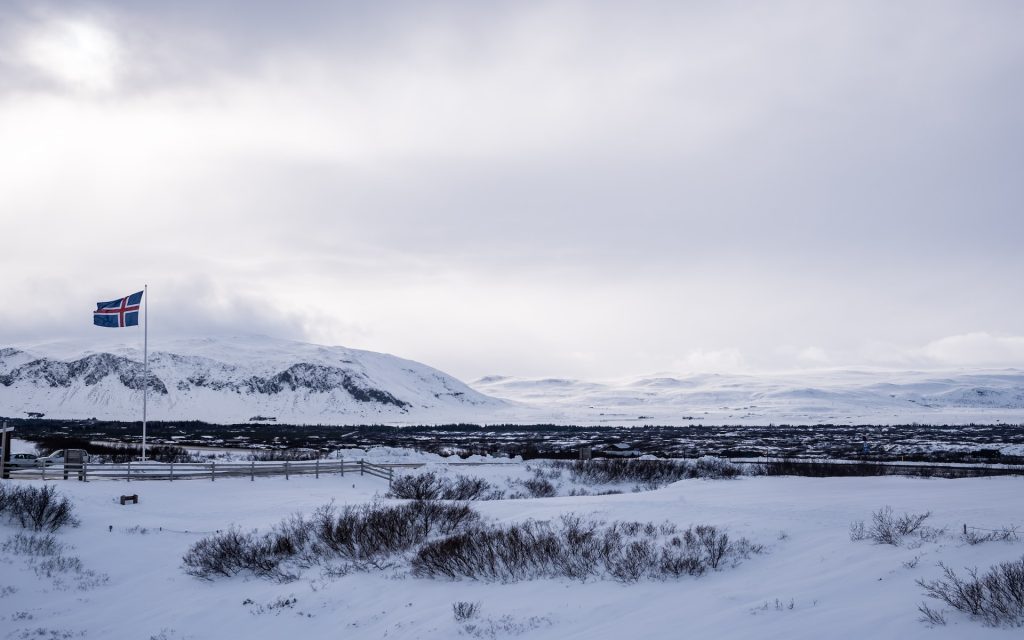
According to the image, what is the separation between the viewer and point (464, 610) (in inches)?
603

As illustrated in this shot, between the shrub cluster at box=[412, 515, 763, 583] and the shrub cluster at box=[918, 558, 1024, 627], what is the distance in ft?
16.4

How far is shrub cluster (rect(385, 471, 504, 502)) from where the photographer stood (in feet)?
113

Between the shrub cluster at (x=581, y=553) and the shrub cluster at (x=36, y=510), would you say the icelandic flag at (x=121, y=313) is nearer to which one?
the shrub cluster at (x=36, y=510)

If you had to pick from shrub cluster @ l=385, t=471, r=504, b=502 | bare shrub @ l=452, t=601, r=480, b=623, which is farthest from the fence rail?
bare shrub @ l=452, t=601, r=480, b=623

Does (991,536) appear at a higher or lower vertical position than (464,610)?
higher

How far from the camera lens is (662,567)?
16.4 metres

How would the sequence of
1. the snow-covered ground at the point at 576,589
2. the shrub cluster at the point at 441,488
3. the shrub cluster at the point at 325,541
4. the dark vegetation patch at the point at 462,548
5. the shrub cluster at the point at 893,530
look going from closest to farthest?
the snow-covered ground at the point at 576,589
the shrub cluster at the point at 893,530
the dark vegetation patch at the point at 462,548
the shrub cluster at the point at 325,541
the shrub cluster at the point at 441,488

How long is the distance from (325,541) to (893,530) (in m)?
14.8

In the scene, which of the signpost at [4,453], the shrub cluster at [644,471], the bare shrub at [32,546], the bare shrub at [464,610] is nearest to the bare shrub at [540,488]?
the shrub cluster at [644,471]

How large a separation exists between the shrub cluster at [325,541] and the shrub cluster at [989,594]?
1313 cm

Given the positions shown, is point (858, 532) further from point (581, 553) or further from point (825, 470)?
point (825, 470)

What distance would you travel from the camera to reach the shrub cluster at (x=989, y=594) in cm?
1107

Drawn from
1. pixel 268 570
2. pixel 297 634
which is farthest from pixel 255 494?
pixel 297 634

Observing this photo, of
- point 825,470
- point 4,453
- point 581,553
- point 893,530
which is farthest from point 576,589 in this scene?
point 825,470
